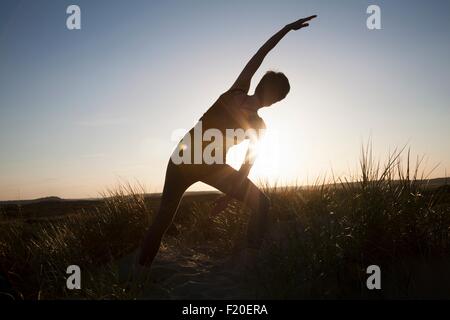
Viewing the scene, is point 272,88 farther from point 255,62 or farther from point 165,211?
point 165,211

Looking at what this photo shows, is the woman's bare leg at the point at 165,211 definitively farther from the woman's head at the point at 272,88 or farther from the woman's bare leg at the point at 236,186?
the woman's head at the point at 272,88

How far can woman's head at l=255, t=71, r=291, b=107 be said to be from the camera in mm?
3844

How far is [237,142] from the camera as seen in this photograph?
379cm

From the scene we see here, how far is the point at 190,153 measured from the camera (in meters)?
3.90

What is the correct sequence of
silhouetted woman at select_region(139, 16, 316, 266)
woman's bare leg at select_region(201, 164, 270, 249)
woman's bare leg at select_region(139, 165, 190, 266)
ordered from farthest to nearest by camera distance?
woman's bare leg at select_region(139, 165, 190, 266), woman's bare leg at select_region(201, 164, 270, 249), silhouetted woman at select_region(139, 16, 316, 266)

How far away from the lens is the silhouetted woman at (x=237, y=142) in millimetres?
3768

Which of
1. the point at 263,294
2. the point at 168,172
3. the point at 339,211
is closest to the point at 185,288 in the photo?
the point at 263,294

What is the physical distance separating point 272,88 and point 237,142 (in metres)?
0.61

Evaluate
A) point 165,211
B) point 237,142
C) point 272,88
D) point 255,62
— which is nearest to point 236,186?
point 237,142

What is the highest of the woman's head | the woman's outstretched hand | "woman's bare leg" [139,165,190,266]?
the woman's outstretched hand

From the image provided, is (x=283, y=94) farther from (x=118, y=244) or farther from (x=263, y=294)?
(x=118, y=244)

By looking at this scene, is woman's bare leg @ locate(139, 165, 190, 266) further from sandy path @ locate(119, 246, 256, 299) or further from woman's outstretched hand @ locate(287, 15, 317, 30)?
woman's outstretched hand @ locate(287, 15, 317, 30)

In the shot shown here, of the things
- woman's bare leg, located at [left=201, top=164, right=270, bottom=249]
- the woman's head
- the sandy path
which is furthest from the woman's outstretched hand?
the sandy path
